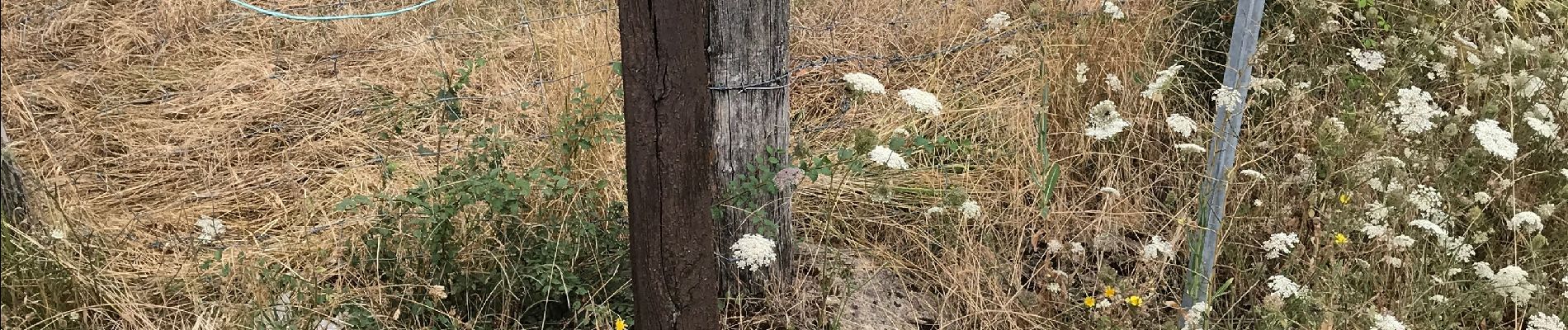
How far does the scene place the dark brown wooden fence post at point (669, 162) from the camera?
175cm

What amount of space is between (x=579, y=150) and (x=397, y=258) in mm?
616

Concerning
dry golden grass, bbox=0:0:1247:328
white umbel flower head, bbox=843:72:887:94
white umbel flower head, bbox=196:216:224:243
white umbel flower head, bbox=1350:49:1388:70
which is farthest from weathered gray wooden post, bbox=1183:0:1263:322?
white umbel flower head, bbox=196:216:224:243

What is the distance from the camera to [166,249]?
274 cm

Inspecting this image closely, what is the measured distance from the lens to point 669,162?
1873 millimetres

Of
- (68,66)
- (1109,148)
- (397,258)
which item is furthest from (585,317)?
(68,66)

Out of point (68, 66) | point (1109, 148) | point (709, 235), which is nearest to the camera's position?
point (709, 235)

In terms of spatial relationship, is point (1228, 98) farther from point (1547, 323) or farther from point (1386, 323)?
point (1547, 323)

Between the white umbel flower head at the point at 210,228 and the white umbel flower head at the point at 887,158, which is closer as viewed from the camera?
the white umbel flower head at the point at 887,158

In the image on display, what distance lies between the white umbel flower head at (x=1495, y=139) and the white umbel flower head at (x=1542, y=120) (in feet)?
0.59

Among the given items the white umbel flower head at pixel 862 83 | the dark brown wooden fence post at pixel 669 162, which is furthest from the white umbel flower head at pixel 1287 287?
the dark brown wooden fence post at pixel 669 162

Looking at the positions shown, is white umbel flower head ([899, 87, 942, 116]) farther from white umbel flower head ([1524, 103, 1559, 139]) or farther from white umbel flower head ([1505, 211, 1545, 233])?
white umbel flower head ([1524, 103, 1559, 139])

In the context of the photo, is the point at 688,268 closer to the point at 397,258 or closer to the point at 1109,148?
the point at 397,258

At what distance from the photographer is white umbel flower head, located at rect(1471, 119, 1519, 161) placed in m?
2.29

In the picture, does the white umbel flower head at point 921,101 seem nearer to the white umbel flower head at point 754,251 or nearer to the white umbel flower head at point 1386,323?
the white umbel flower head at point 754,251
